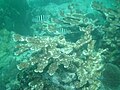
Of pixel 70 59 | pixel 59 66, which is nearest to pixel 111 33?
pixel 70 59

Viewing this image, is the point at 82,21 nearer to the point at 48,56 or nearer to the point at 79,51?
the point at 79,51

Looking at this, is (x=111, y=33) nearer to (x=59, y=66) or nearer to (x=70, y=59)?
(x=70, y=59)

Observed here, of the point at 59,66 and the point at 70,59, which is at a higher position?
the point at 70,59

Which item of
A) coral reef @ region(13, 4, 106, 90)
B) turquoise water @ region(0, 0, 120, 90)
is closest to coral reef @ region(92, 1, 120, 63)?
turquoise water @ region(0, 0, 120, 90)

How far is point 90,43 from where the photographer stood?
5422mm

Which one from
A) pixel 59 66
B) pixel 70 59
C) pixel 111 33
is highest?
pixel 111 33

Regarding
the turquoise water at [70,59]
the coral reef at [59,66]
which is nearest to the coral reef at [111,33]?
the turquoise water at [70,59]

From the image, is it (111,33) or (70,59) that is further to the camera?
(111,33)

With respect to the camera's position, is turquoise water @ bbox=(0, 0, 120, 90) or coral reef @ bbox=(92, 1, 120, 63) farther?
coral reef @ bbox=(92, 1, 120, 63)

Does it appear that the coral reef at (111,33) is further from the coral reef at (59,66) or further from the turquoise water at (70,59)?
the coral reef at (59,66)

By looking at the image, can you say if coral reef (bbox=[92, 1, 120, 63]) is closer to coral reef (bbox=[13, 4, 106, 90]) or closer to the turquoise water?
the turquoise water

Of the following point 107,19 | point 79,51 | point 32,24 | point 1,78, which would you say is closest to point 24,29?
point 32,24

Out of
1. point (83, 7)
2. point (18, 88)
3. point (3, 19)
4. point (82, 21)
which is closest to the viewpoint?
point (18, 88)

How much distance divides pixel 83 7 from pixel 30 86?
8.70 m
